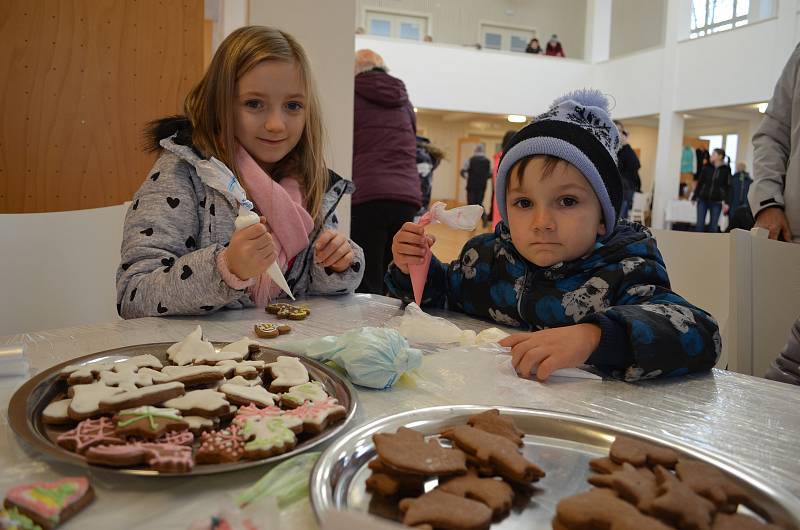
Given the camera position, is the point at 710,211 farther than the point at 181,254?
Yes

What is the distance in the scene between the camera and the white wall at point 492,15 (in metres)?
16.1

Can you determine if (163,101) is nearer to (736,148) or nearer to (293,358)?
(293,358)

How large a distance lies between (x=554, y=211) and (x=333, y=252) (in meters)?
0.56

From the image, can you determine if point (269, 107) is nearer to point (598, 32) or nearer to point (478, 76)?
point (478, 76)

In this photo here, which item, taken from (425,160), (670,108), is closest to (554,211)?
(425,160)

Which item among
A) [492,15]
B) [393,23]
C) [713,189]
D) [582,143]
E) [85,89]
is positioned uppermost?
[492,15]

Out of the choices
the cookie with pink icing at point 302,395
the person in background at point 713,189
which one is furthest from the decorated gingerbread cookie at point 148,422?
the person in background at point 713,189

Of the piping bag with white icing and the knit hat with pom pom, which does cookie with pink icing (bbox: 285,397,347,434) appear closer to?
the piping bag with white icing

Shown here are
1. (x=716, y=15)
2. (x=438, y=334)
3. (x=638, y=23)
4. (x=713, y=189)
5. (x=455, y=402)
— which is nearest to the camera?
(x=455, y=402)

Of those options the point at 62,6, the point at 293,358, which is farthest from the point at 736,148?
the point at 293,358

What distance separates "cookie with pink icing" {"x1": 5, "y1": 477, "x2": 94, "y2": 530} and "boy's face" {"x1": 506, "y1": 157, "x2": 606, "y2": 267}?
935 mm

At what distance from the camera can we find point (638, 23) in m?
15.6

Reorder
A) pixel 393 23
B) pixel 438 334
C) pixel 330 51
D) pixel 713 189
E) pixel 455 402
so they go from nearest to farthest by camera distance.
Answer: pixel 455 402
pixel 438 334
pixel 330 51
pixel 713 189
pixel 393 23

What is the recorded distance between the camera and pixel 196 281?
4.04 feet
